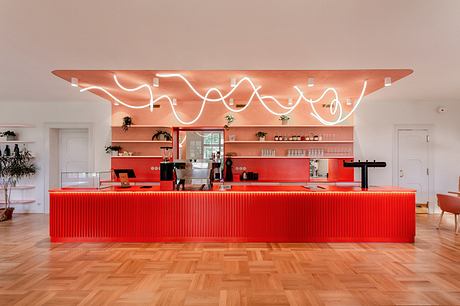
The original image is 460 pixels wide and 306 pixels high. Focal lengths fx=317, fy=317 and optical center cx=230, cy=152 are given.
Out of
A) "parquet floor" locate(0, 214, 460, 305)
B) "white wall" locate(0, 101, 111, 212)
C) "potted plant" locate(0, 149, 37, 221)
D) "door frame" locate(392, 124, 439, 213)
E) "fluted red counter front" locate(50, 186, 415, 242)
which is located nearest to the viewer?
"parquet floor" locate(0, 214, 460, 305)

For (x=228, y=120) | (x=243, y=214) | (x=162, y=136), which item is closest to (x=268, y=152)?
(x=228, y=120)

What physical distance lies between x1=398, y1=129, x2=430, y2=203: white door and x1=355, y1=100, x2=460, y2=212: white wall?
0.53 ft

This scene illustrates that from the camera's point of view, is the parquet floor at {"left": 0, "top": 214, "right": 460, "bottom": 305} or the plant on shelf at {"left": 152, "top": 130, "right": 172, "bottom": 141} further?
the plant on shelf at {"left": 152, "top": 130, "right": 172, "bottom": 141}

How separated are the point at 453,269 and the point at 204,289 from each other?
302 centimetres

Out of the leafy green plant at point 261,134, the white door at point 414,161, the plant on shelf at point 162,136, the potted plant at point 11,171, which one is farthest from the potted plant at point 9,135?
the white door at point 414,161

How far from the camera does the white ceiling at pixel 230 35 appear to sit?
2.92 m

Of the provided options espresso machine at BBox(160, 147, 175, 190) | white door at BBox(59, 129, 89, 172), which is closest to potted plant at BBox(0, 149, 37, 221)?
white door at BBox(59, 129, 89, 172)

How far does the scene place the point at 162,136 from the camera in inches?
305

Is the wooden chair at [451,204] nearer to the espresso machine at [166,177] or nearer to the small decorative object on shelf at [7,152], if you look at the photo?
the espresso machine at [166,177]

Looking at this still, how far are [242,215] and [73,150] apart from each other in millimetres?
5354

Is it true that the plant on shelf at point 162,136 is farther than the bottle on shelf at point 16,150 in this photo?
Yes

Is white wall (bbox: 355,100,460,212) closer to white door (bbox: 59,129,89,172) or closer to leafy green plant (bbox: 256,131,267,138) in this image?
leafy green plant (bbox: 256,131,267,138)

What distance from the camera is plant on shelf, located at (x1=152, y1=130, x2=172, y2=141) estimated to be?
7633 millimetres

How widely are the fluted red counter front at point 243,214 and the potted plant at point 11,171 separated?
119 inches
